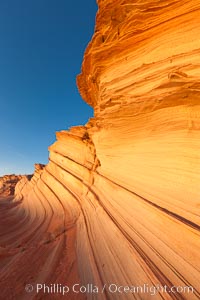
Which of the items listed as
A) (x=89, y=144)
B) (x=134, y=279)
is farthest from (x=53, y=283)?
(x=89, y=144)

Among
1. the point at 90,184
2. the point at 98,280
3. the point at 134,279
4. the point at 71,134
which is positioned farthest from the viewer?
the point at 71,134

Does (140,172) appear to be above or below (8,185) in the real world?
above

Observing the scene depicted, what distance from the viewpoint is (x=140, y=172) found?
5.18 meters

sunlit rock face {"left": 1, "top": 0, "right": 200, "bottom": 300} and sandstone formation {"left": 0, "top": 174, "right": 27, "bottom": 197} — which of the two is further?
sandstone formation {"left": 0, "top": 174, "right": 27, "bottom": 197}

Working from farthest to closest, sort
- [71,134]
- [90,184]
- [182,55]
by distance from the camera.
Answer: [71,134] < [90,184] < [182,55]

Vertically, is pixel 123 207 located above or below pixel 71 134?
below

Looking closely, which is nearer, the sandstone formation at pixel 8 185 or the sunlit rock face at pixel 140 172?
the sunlit rock face at pixel 140 172

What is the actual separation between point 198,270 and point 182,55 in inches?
168

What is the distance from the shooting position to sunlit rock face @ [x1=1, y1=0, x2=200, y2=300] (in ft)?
9.65

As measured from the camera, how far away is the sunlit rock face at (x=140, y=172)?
2.94 metres

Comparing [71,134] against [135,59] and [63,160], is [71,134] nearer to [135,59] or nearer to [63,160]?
[63,160]

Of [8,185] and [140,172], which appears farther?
[8,185]

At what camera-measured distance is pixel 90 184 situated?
808 cm

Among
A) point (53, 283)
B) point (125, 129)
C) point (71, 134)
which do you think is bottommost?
point (53, 283)
